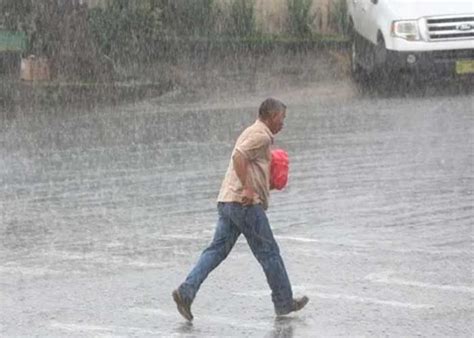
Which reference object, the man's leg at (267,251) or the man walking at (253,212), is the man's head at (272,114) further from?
the man's leg at (267,251)

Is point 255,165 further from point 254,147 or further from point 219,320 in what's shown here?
point 219,320

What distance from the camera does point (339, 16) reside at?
2797 centimetres

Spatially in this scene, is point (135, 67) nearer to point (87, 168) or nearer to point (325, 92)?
point (325, 92)

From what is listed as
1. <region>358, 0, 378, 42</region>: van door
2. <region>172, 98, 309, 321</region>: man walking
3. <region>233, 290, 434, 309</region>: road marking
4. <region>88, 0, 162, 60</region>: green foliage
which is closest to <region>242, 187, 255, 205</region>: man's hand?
<region>172, 98, 309, 321</region>: man walking

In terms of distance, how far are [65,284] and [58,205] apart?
372 centimetres

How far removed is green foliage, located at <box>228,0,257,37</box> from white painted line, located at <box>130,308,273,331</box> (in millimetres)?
18837

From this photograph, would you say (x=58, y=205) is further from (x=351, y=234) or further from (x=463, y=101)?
(x=463, y=101)

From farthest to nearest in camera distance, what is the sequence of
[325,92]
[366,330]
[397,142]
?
[325,92]
[397,142]
[366,330]

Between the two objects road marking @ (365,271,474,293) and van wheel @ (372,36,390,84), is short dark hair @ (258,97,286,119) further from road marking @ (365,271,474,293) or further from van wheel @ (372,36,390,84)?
van wheel @ (372,36,390,84)

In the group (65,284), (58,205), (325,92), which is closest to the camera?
(65,284)

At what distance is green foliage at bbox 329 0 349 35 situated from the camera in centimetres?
2784

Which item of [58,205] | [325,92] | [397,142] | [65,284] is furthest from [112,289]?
[325,92]

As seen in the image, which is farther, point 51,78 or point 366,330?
point 51,78

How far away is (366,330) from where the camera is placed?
8.85 metres
